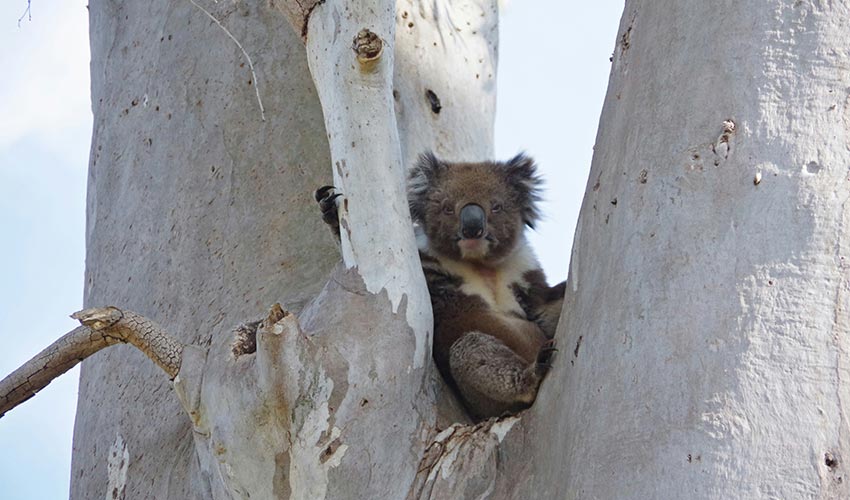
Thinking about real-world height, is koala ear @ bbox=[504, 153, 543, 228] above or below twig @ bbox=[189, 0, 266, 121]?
below

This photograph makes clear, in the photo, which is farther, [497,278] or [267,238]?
[497,278]

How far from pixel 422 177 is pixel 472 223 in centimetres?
32

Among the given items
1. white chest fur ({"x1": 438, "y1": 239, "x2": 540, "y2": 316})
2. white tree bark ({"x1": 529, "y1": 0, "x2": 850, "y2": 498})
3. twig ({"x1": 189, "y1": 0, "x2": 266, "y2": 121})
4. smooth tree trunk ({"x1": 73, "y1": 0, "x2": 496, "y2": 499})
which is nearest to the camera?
white tree bark ({"x1": 529, "y1": 0, "x2": 850, "y2": 498})

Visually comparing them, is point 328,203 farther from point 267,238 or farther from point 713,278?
point 713,278

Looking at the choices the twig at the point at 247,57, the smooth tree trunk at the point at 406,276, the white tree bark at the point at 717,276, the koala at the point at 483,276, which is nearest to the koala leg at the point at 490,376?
the koala at the point at 483,276

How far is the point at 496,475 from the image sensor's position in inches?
120

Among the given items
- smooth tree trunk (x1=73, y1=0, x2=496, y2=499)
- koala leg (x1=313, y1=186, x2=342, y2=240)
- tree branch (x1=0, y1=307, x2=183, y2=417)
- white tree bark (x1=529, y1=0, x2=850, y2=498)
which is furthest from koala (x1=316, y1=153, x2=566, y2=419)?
white tree bark (x1=529, y1=0, x2=850, y2=498)

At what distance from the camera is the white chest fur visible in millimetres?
4570

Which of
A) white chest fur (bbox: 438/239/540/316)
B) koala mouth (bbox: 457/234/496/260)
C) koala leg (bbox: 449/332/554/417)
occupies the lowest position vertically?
koala leg (bbox: 449/332/554/417)

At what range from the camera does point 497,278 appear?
15.5ft

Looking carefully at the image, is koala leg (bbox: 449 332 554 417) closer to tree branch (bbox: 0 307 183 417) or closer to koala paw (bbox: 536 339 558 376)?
koala paw (bbox: 536 339 558 376)

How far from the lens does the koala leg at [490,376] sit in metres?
3.67

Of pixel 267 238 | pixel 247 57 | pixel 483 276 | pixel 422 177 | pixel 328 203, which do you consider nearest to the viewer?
pixel 328 203

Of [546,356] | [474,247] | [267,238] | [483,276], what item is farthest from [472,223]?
[546,356]
